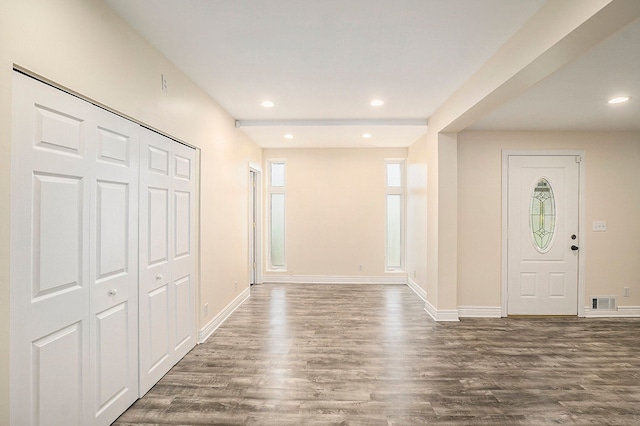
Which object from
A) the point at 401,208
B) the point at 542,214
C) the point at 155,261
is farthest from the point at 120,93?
the point at 401,208

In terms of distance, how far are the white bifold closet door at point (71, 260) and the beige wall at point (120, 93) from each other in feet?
→ 0.18

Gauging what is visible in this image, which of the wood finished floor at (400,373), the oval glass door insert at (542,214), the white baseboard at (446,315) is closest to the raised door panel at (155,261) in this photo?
the wood finished floor at (400,373)

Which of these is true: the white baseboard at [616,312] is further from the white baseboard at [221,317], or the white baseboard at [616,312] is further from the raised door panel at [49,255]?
the raised door panel at [49,255]

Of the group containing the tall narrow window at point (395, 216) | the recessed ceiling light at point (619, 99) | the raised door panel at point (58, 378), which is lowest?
the raised door panel at point (58, 378)

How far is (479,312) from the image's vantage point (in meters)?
4.35

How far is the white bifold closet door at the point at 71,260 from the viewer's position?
56.9 inches

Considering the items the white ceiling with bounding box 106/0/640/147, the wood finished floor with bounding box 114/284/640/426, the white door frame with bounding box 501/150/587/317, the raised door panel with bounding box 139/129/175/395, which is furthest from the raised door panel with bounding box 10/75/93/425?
the white door frame with bounding box 501/150/587/317

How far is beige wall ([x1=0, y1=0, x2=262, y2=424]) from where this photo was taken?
1365 mm

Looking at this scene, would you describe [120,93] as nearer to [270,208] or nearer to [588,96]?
[588,96]

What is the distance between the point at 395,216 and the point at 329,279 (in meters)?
1.78

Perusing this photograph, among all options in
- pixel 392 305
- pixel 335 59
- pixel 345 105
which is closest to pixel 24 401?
pixel 335 59

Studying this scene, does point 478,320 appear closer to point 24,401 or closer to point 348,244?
point 348,244

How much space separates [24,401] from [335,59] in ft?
9.42

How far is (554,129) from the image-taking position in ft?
14.1
